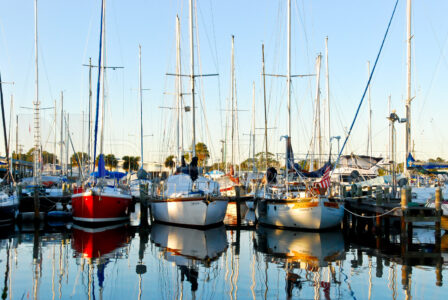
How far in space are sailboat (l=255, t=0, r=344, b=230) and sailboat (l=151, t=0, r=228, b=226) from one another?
2.75 meters

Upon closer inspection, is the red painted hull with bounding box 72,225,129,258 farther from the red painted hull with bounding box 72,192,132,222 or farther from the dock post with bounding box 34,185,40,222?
the dock post with bounding box 34,185,40,222

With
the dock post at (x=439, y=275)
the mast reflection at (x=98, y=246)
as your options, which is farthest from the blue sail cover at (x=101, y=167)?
the dock post at (x=439, y=275)

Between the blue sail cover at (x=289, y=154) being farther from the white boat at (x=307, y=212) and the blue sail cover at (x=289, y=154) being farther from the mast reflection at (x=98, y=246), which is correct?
the mast reflection at (x=98, y=246)

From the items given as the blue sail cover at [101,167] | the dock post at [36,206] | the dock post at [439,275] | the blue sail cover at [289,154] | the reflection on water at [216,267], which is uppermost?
the blue sail cover at [289,154]

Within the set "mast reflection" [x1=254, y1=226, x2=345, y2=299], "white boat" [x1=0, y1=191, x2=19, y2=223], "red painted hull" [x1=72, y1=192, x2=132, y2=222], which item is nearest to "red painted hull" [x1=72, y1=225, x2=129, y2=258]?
"red painted hull" [x1=72, y1=192, x2=132, y2=222]

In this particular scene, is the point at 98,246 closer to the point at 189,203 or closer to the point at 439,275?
the point at 189,203

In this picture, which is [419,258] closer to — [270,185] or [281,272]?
[281,272]

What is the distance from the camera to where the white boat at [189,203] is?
26250 mm

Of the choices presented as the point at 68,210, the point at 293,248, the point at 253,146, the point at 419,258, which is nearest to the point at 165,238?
the point at 293,248

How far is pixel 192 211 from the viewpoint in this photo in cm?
2650

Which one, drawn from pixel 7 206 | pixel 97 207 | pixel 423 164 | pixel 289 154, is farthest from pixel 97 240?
pixel 423 164

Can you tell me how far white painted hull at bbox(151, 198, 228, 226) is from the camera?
26219 millimetres

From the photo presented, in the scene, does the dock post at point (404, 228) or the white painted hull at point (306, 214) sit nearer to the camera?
the dock post at point (404, 228)

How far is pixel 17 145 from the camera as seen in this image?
65.4 meters
